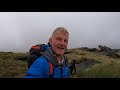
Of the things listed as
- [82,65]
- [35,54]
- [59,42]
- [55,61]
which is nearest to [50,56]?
[55,61]

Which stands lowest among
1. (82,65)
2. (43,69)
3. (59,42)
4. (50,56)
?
(82,65)

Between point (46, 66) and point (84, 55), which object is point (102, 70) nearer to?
point (84, 55)

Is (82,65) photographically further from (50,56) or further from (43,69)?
(43,69)

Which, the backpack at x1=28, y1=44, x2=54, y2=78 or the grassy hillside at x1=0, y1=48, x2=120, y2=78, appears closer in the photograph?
the backpack at x1=28, y1=44, x2=54, y2=78

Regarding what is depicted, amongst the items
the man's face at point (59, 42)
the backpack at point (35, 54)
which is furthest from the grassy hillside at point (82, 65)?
the backpack at point (35, 54)

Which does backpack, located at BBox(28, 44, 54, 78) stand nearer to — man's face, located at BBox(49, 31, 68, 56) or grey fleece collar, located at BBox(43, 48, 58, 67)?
grey fleece collar, located at BBox(43, 48, 58, 67)

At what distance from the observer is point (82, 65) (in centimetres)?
581

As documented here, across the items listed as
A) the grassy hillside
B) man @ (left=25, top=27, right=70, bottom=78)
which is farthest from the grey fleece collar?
the grassy hillside

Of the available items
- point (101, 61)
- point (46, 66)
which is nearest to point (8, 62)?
point (101, 61)

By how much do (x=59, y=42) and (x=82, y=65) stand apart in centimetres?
263

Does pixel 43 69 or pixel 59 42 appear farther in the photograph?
pixel 59 42

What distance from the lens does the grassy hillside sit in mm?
4859

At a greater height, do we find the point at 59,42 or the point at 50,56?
the point at 59,42
